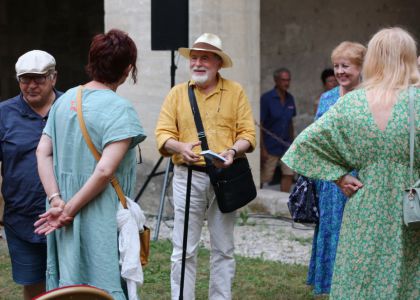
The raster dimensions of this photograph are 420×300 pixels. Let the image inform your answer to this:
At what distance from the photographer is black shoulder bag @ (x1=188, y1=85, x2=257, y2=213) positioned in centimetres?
548

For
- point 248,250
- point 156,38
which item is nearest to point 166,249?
point 248,250

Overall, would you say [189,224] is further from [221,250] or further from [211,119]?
[211,119]

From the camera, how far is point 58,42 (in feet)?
49.3

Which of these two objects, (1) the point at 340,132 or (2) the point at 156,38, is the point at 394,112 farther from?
(2) the point at 156,38

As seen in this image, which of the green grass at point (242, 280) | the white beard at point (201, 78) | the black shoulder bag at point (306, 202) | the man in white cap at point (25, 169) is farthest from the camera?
the green grass at point (242, 280)

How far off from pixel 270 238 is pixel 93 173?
4.52m

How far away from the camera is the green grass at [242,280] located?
634cm

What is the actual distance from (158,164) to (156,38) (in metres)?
1.19

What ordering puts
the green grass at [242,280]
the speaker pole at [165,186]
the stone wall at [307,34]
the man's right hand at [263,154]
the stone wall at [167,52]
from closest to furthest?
the green grass at [242,280] < the speaker pole at [165,186] < the stone wall at [167,52] < the man's right hand at [263,154] < the stone wall at [307,34]

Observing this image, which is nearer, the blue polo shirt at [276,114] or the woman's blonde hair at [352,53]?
the woman's blonde hair at [352,53]

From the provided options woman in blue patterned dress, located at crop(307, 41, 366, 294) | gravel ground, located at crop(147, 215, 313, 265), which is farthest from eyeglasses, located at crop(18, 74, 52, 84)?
gravel ground, located at crop(147, 215, 313, 265)

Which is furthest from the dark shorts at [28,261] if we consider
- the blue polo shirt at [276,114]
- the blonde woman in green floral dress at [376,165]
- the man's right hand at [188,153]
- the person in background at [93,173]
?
the blue polo shirt at [276,114]

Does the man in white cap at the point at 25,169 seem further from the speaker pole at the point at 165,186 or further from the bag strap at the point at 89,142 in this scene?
the speaker pole at the point at 165,186

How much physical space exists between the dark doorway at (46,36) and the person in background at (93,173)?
35.2 ft
